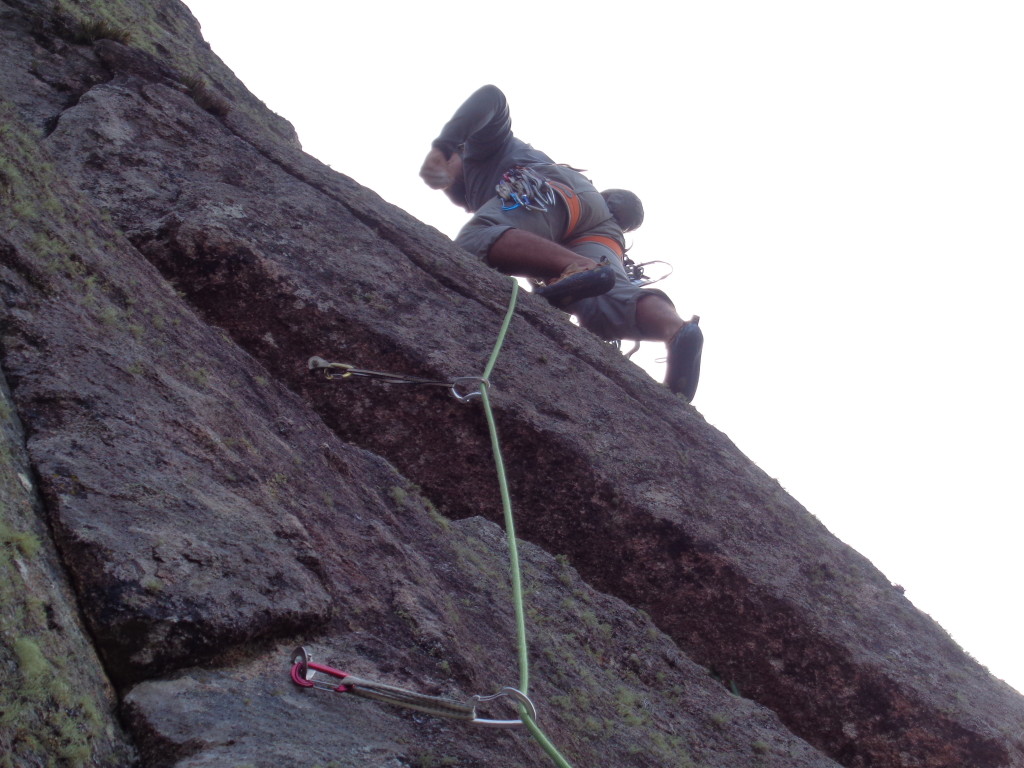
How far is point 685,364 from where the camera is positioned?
5762 millimetres

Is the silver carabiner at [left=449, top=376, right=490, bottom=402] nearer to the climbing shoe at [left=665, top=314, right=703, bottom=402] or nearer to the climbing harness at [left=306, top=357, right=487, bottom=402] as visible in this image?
the climbing harness at [left=306, top=357, right=487, bottom=402]

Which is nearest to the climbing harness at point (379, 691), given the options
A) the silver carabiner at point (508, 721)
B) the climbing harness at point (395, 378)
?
the silver carabiner at point (508, 721)

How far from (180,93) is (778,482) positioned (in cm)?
423

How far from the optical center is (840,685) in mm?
3801

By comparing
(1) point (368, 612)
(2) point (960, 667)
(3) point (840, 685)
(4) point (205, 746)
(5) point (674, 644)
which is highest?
(2) point (960, 667)

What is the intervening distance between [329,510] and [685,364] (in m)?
3.27

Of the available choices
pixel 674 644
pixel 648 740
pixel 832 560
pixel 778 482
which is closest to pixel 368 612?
pixel 648 740

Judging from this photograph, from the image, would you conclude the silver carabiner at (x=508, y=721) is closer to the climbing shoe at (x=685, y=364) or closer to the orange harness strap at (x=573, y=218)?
the climbing shoe at (x=685, y=364)

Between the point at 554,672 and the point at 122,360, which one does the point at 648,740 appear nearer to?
the point at 554,672

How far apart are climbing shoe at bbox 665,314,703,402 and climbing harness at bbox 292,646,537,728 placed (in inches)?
145

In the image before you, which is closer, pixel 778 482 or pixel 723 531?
pixel 723 531

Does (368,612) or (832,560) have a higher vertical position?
(832,560)

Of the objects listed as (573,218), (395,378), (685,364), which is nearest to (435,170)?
(573,218)

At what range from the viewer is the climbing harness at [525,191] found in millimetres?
6723
